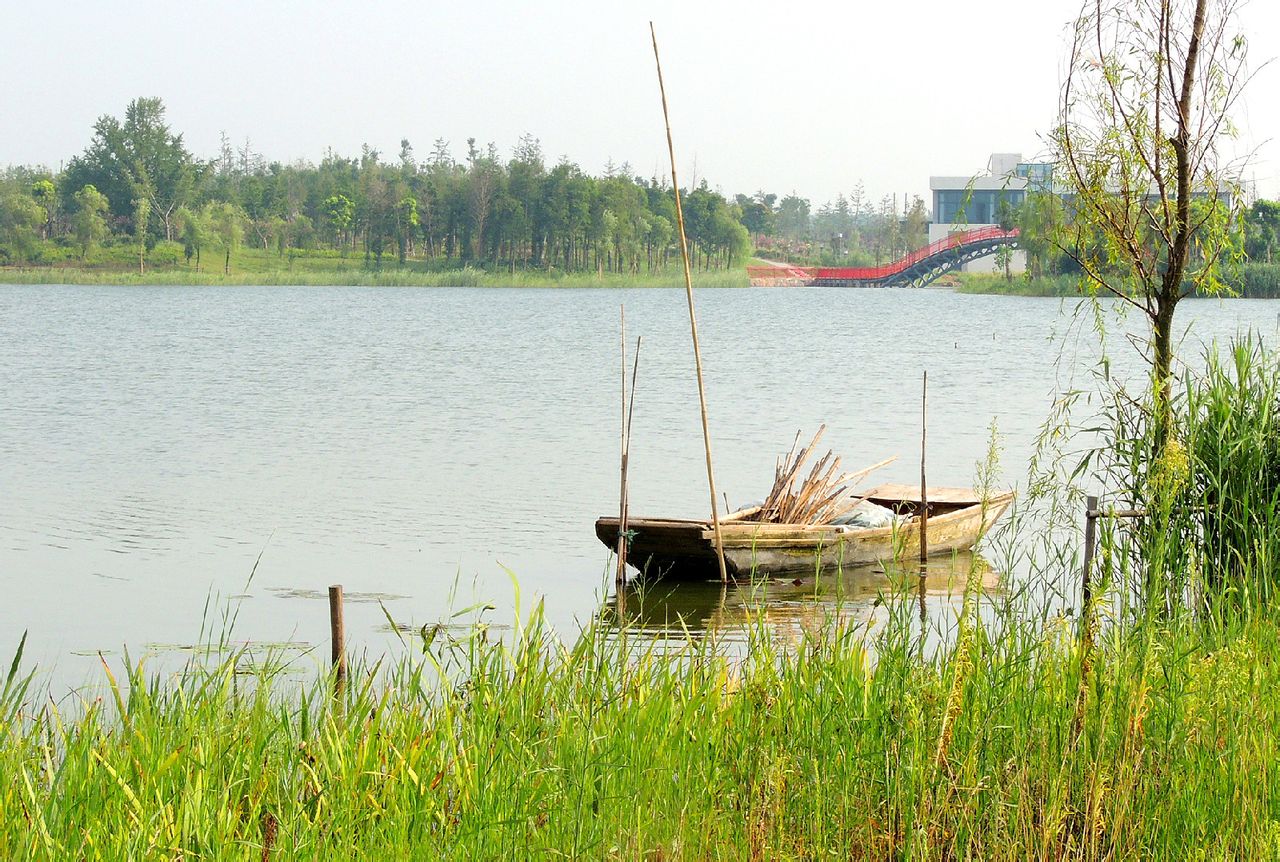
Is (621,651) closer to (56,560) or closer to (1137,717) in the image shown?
(1137,717)

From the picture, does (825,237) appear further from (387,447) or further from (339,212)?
(387,447)

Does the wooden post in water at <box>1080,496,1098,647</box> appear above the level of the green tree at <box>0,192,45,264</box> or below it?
below

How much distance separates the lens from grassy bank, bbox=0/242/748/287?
3686 inches

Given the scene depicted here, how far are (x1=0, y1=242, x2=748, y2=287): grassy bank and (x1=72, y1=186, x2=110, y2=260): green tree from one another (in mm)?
1164

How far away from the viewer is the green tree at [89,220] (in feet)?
309

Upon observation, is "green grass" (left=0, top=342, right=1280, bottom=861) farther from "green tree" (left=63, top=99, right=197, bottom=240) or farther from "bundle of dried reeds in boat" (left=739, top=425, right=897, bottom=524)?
"green tree" (left=63, top=99, right=197, bottom=240)

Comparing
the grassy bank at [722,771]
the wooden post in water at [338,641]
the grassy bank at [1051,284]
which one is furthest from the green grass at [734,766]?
the grassy bank at [1051,284]

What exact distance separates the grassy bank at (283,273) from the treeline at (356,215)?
884 millimetres

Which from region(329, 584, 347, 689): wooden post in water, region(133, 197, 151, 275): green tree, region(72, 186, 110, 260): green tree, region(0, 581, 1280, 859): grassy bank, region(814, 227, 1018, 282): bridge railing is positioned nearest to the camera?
region(0, 581, 1280, 859): grassy bank

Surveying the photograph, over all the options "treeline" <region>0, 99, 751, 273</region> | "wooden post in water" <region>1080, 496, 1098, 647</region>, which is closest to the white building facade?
"treeline" <region>0, 99, 751, 273</region>

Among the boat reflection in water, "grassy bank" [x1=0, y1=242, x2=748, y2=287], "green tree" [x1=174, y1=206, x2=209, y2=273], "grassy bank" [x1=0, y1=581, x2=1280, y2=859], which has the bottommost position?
the boat reflection in water

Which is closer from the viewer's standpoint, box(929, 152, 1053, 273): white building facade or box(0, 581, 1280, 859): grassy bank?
box(0, 581, 1280, 859): grassy bank

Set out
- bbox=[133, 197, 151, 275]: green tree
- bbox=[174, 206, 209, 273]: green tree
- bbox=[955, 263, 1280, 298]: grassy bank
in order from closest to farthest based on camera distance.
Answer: bbox=[955, 263, 1280, 298]: grassy bank < bbox=[174, 206, 209, 273]: green tree < bbox=[133, 197, 151, 275]: green tree

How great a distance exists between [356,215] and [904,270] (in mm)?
40919
